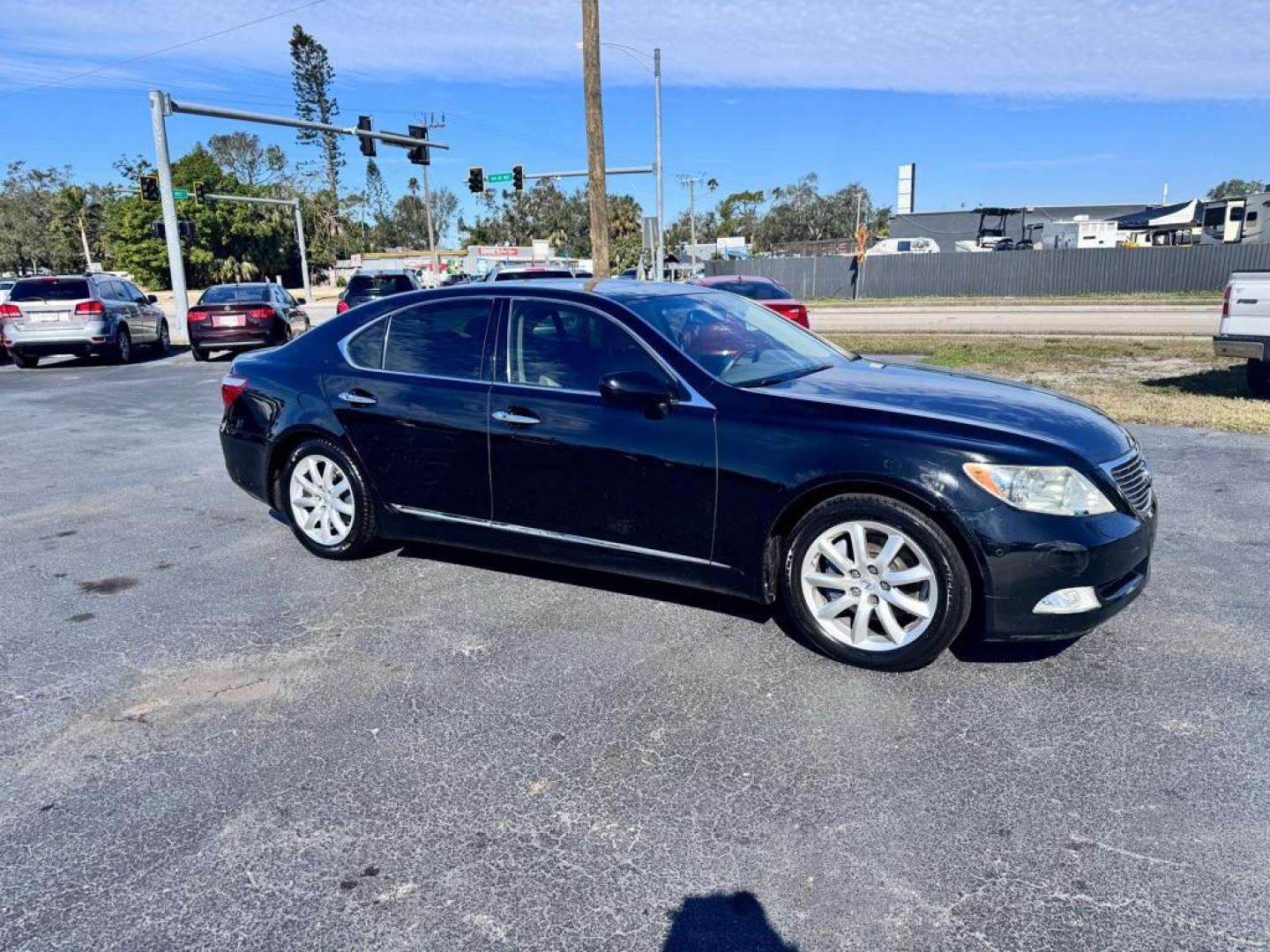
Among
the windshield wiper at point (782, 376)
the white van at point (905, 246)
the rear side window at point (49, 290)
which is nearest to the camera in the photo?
the windshield wiper at point (782, 376)

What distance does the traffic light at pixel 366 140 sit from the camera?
2402 centimetres

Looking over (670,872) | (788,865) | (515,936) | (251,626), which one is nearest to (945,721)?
(788,865)

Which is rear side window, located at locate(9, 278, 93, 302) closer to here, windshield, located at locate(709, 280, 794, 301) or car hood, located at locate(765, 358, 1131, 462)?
windshield, located at locate(709, 280, 794, 301)

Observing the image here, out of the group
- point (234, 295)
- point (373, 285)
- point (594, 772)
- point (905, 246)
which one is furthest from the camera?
point (905, 246)

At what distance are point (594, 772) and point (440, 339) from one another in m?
2.68

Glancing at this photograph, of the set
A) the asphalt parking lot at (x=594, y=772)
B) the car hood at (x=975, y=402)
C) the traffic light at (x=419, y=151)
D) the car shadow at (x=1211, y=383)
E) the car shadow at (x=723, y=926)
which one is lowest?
the car shadow at (x=723, y=926)

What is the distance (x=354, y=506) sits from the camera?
5.25 metres

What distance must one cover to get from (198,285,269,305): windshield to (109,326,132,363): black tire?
5.23 ft

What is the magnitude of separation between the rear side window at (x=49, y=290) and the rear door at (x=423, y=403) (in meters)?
14.9

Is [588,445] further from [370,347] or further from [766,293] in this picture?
[766,293]

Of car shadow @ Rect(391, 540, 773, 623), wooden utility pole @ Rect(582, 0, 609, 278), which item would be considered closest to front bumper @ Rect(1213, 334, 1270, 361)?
car shadow @ Rect(391, 540, 773, 623)

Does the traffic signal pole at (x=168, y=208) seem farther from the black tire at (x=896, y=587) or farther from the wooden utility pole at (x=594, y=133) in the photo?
the black tire at (x=896, y=587)

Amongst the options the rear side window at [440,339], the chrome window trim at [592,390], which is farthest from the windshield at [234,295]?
the chrome window trim at [592,390]

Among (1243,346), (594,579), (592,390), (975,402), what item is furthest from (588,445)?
(1243,346)
